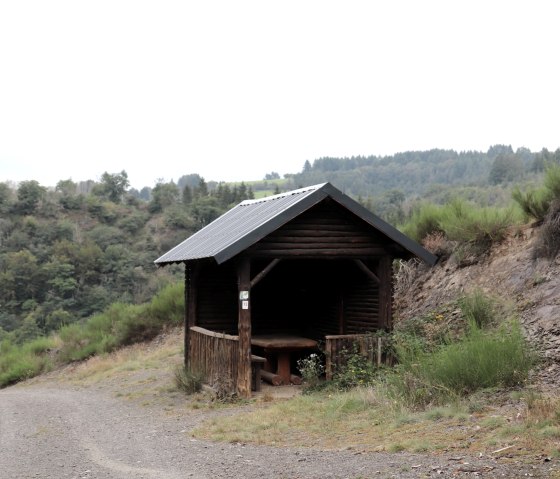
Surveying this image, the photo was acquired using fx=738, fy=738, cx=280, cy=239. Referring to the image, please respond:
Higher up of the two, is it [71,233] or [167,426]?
[71,233]

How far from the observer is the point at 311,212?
12.9 meters

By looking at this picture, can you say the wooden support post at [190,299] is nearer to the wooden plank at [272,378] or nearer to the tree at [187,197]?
the wooden plank at [272,378]

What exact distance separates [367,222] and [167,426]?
191 inches

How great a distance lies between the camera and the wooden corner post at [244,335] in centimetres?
1216

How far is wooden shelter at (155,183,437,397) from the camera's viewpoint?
12.3 metres

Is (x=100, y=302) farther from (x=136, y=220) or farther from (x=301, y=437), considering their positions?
(x=301, y=437)

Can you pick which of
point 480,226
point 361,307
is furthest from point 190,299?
point 480,226

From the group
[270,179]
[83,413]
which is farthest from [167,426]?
[270,179]

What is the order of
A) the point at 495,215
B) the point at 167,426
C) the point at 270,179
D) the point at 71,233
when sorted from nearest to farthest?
the point at 167,426 → the point at 495,215 → the point at 71,233 → the point at 270,179

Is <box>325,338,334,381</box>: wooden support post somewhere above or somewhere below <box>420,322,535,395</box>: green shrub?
below

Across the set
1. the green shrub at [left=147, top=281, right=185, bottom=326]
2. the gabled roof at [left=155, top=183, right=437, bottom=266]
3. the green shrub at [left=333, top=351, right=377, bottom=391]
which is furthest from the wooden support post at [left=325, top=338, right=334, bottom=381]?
the green shrub at [left=147, top=281, right=185, bottom=326]

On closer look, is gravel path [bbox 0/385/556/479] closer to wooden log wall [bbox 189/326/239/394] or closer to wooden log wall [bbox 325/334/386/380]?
wooden log wall [bbox 189/326/239/394]

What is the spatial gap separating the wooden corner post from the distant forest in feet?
51.9

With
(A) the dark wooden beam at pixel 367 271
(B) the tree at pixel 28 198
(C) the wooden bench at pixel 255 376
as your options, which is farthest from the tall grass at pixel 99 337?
(B) the tree at pixel 28 198
